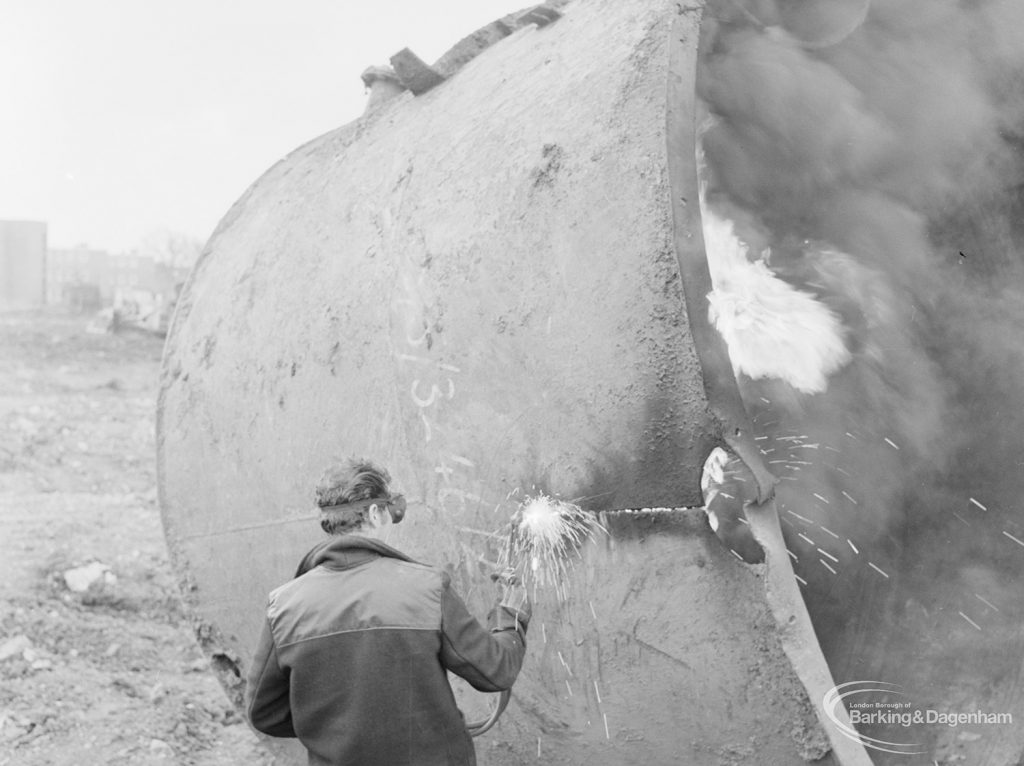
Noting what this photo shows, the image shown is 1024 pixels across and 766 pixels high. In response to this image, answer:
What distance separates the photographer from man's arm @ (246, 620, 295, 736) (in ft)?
6.47

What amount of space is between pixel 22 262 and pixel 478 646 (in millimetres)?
31020

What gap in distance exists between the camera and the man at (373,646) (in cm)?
187

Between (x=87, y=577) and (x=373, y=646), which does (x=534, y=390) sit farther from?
(x=87, y=577)

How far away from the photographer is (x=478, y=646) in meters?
1.88

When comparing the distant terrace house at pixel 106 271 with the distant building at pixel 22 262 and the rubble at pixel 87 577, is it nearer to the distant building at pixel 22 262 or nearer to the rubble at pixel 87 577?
the distant building at pixel 22 262

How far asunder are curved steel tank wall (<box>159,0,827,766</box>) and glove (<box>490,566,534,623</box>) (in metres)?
0.03

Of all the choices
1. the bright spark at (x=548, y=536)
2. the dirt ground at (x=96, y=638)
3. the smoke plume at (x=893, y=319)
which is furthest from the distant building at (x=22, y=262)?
the bright spark at (x=548, y=536)

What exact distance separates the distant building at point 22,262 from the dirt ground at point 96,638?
22.6m

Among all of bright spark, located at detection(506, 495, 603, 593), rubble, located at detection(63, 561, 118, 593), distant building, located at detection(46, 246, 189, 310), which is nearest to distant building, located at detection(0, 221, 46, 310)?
distant building, located at detection(46, 246, 189, 310)

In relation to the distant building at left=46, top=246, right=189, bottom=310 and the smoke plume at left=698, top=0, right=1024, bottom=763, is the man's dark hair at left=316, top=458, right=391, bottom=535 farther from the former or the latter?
the distant building at left=46, top=246, right=189, bottom=310

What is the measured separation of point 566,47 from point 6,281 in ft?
99.6

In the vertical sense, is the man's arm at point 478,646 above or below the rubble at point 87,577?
above

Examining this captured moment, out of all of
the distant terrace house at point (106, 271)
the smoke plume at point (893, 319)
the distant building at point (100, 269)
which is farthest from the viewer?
the distant building at point (100, 269)

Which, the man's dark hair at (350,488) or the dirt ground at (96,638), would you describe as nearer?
the man's dark hair at (350,488)
